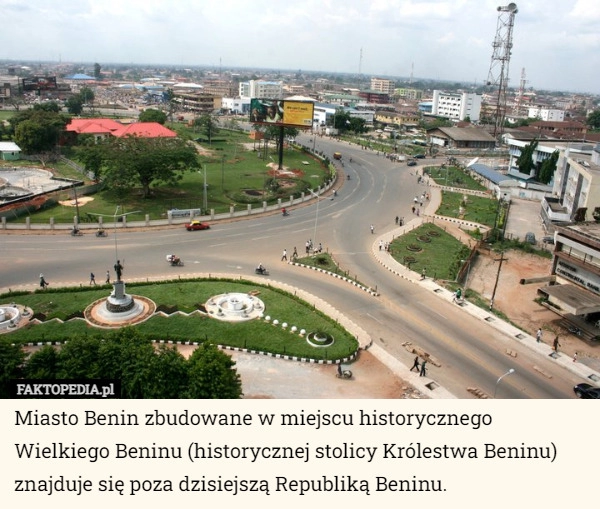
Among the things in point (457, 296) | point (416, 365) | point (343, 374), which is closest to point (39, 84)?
point (457, 296)

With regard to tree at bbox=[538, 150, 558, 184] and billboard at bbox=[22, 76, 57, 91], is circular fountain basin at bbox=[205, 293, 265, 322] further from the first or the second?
billboard at bbox=[22, 76, 57, 91]

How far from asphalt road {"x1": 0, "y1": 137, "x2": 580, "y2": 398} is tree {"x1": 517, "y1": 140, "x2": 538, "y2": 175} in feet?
103

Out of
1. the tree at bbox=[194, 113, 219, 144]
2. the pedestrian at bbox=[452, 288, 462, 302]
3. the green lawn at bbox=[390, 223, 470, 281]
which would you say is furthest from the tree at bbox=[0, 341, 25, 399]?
the tree at bbox=[194, 113, 219, 144]

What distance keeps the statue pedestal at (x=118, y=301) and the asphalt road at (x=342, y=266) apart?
6.41 metres

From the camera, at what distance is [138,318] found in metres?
31.6

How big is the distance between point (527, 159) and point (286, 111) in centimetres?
4103

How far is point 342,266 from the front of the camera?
43.2 metres

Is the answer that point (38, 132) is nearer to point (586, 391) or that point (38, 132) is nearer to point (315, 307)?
point (315, 307)

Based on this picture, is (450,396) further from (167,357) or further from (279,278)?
(279,278)

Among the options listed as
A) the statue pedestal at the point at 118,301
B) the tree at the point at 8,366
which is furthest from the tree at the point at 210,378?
the statue pedestal at the point at 118,301

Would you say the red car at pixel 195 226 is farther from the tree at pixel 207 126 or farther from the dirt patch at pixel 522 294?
the tree at pixel 207 126

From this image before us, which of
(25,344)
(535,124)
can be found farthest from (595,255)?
(535,124)

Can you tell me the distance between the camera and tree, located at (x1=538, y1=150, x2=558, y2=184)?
75062mm

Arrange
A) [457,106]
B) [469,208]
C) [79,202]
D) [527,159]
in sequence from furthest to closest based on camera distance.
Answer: [457,106] < [527,159] < [469,208] < [79,202]
